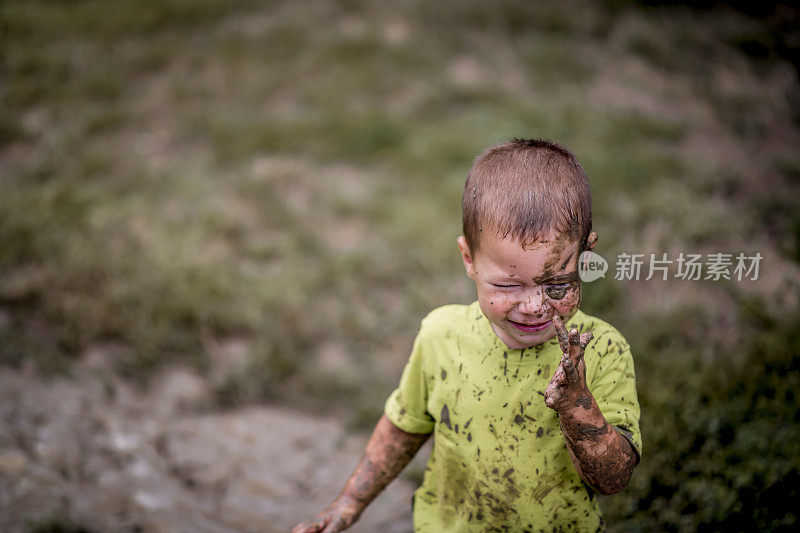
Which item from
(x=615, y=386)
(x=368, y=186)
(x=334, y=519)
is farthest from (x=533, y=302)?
(x=368, y=186)

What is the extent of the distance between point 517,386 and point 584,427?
206 millimetres

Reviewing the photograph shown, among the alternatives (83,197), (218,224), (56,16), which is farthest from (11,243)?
(56,16)

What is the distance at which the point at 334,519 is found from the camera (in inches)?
61.0

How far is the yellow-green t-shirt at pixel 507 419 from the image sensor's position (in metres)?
1.33

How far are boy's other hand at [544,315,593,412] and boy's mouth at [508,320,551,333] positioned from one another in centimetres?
12

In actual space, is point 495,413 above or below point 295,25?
below

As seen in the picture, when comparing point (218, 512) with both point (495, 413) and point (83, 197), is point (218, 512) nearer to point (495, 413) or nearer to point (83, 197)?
point (495, 413)

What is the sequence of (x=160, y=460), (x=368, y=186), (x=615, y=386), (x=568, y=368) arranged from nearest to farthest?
1. (x=568, y=368)
2. (x=615, y=386)
3. (x=160, y=460)
4. (x=368, y=186)

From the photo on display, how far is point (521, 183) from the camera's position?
120 cm

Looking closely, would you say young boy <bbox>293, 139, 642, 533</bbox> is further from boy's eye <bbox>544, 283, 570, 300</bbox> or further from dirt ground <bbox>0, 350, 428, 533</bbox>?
dirt ground <bbox>0, 350, 428, 533</bbox>

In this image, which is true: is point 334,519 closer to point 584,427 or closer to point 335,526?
point 335,526

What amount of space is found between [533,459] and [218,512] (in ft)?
4.80

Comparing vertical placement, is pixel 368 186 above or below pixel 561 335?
above

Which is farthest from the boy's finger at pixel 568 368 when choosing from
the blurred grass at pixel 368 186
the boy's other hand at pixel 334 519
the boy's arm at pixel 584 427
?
the blurred grass at pixel 368 186
